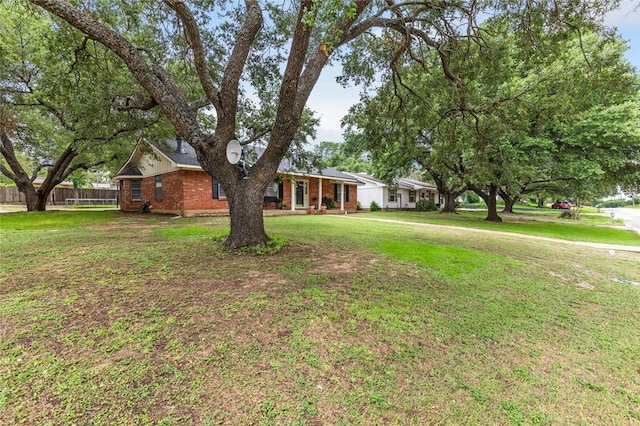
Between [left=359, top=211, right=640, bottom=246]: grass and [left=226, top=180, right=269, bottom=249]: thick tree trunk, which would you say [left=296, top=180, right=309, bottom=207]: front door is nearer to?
[left=359, top=211, right=640, bottom=246]: grass

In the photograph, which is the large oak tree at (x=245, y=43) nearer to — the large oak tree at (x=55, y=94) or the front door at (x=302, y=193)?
the large oak tree at (x=55, y=94)

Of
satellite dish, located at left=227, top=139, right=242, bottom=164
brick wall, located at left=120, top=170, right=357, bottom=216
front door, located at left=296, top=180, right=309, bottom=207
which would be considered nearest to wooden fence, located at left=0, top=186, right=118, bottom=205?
brick wall, located at left=120, top=170, right=357, bottom=216

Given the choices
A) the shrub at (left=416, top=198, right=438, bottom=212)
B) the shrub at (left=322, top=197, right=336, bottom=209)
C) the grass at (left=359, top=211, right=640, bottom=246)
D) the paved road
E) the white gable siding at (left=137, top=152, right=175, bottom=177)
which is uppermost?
the white gable siding at (left=137, top=152, right=175, bottom=177)

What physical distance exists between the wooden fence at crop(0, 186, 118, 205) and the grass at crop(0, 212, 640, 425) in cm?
3176

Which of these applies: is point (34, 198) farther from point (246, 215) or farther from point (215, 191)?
point (246, 215)

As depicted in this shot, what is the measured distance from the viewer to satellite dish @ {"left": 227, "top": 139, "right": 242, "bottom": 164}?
616 centimetres

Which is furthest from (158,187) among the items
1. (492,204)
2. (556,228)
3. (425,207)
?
(425,207)

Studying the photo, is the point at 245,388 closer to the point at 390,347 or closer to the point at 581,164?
the point at 390,347

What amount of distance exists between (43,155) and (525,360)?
84.9 feet

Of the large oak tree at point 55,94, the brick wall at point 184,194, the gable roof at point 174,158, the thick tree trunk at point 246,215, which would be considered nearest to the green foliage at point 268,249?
the thick tree trunk at point 246,215

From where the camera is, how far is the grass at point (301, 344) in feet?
7.30

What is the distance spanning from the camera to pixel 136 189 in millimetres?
18578

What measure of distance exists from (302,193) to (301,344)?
17.2 metres

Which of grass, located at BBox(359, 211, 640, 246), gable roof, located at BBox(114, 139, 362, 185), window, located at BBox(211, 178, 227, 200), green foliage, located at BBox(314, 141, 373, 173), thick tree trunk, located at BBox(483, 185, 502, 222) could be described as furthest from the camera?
green foliage, located at BBox(314, 141, 373, 173)
